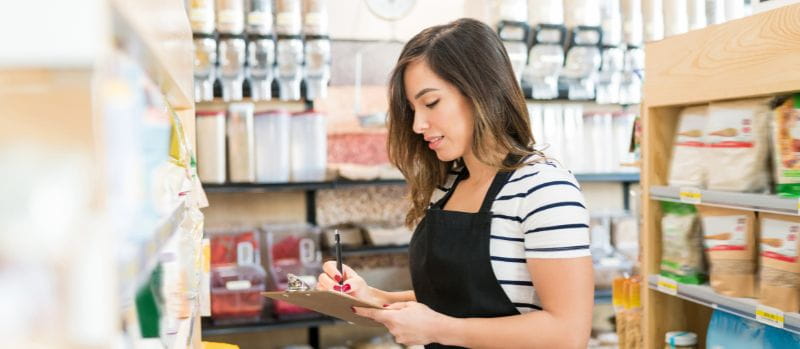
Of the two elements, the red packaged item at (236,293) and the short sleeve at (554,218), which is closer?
the short sleeve at (554,218)

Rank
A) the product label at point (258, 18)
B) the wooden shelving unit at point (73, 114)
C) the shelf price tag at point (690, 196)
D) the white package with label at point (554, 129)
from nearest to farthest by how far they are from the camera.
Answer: the wooden shelving unit at point (73, 114)
the shelf price tag at point (690, 196)
the product label at point (258, 18)
the white package with label at point (554, 129)

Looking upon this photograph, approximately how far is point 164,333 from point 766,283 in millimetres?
1739

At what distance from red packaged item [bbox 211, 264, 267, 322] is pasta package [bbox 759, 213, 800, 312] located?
2.46 m

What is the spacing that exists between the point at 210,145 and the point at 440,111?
232 cm

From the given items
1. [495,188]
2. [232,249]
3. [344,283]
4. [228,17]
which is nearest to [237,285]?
[232,249]

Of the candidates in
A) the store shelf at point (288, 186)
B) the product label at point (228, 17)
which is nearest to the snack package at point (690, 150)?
the store shelf at point (288, 186)

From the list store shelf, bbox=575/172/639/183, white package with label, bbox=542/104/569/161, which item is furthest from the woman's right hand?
store shelf, bbox=575/172/639/183

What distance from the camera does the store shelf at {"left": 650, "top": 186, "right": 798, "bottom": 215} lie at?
2035 mm

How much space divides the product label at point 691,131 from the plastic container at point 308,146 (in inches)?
79.2

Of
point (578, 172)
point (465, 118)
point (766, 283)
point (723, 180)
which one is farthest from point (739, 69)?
point (578, 172)

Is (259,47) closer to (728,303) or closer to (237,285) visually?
(237,285)

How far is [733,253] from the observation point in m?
2.32

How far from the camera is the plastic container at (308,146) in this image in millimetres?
4035

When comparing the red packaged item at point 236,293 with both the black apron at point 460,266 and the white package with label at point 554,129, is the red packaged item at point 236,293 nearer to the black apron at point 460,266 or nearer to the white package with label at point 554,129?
the white package with label at point 554,129
